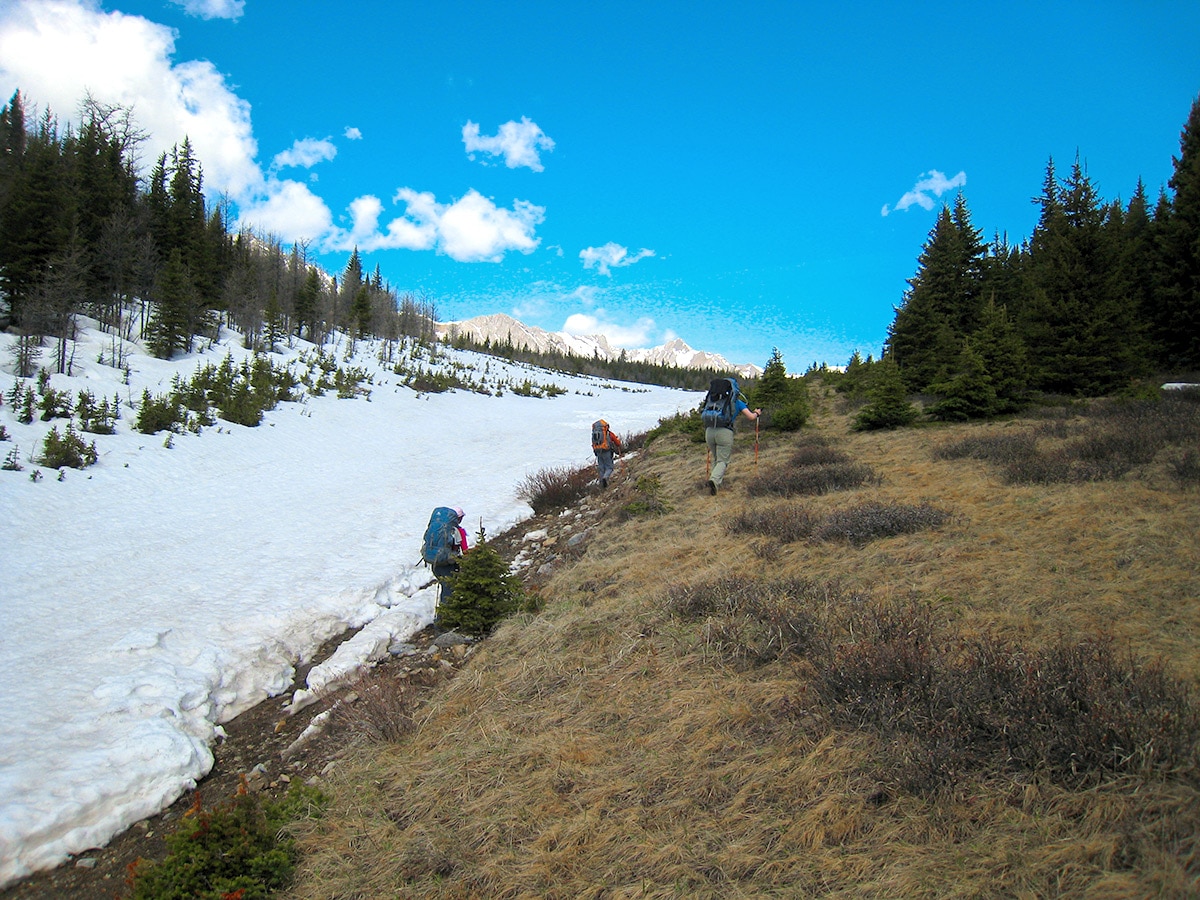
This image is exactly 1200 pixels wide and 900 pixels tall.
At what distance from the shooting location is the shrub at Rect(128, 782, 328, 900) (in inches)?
103

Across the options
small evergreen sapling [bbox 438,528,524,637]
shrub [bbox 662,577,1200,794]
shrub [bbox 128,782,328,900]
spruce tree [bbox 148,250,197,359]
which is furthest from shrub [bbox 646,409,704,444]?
spruce tree [bbox 148,250,197,359]

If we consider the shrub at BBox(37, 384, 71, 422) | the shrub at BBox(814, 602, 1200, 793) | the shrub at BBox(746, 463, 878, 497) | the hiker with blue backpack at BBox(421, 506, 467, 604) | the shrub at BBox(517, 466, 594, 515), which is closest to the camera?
the shrub at BBox(814, 602, 1200, 793)

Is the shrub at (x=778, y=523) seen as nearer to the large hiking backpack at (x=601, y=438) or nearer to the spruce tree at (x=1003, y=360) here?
the large hiking backpack at (x=601, y=438)

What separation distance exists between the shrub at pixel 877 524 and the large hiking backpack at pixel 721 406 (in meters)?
3.33

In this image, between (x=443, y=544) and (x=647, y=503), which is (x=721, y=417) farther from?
(x=443, y=544)

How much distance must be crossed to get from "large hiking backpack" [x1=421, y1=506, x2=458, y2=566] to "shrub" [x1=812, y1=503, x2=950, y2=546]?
4220 mm

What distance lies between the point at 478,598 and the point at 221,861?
3148 mm

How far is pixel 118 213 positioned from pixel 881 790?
129ft

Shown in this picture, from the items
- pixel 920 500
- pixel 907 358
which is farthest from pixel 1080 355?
pixel 920 500

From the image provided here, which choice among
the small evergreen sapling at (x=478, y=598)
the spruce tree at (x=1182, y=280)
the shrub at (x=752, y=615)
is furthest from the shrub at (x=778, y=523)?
the spruce tree at (x=1182, y=280)

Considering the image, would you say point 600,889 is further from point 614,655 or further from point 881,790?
point 614,655

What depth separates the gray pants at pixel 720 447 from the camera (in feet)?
29.1

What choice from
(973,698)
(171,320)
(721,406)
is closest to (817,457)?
(721,406)

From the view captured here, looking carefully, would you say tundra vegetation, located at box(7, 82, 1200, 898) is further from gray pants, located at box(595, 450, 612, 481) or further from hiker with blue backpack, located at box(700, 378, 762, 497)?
gray pants, located at box(595, 450, 612, 481)
